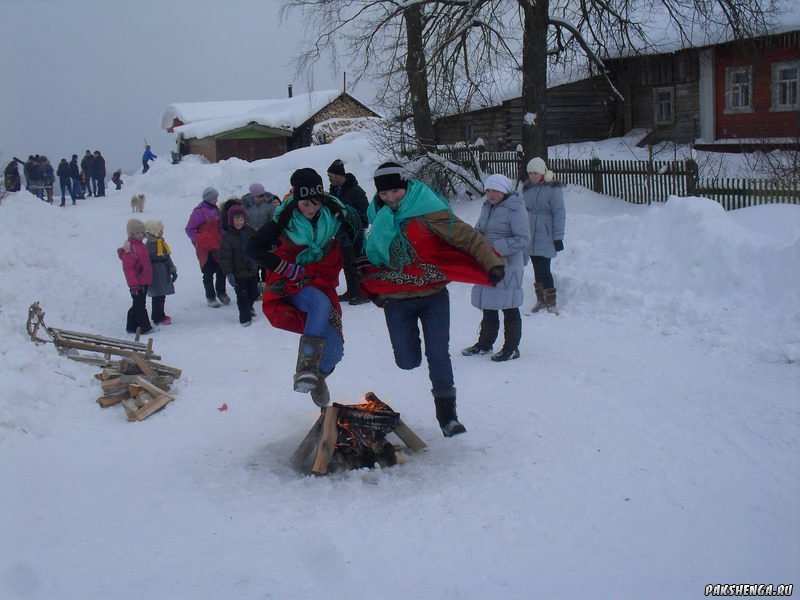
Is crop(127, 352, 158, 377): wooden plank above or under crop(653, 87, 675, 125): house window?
under

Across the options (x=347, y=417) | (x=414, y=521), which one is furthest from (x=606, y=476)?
(x=347, y=417)

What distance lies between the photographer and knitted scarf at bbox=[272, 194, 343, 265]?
564cm

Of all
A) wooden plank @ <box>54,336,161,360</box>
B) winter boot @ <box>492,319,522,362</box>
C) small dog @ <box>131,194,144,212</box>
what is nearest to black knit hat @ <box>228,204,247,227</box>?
wooden plank @ <box>54,336,161,360</box>

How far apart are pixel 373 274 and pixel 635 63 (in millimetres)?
24564

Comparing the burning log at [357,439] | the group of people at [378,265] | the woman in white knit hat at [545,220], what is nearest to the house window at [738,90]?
the woman in white knit hat at [545,220]

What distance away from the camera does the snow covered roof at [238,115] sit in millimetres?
42906

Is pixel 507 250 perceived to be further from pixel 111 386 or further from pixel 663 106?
pixel 663 106

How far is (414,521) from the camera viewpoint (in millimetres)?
4566

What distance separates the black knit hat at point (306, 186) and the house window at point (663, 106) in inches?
949

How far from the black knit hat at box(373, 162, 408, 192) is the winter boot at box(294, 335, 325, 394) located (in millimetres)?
1145

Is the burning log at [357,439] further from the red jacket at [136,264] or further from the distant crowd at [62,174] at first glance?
the distant crowd at [62,174]

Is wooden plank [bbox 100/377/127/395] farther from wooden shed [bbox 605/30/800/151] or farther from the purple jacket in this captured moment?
wooden shed [bbox 605/30/800/151]

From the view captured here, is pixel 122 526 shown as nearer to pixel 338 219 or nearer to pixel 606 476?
pixel 338 219

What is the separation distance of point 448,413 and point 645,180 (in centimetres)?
1052
